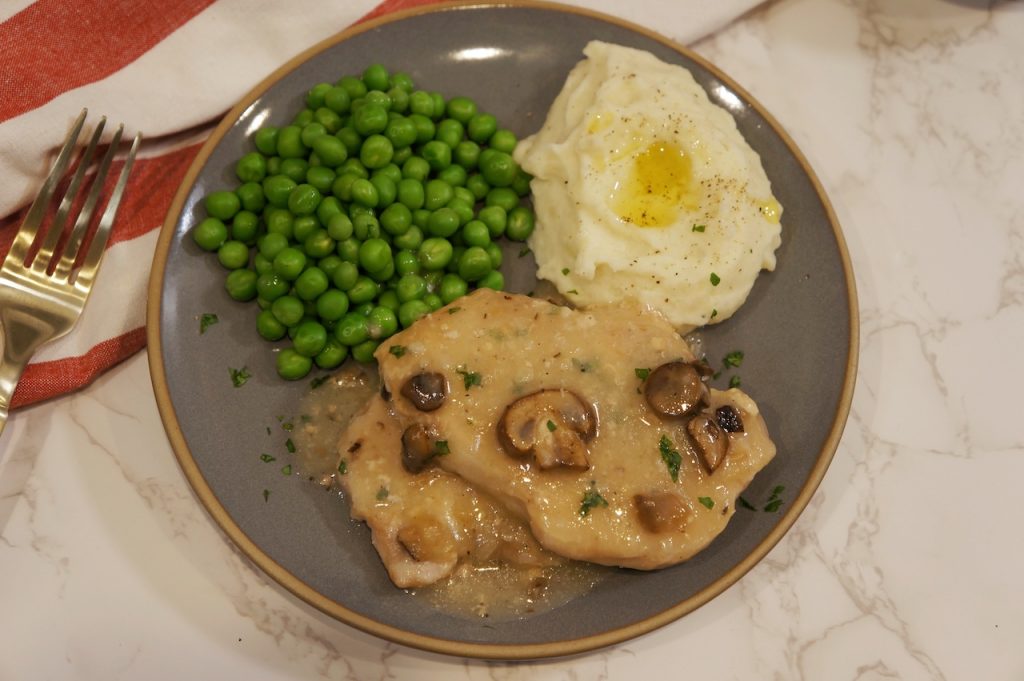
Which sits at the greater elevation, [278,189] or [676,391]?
[278,189]

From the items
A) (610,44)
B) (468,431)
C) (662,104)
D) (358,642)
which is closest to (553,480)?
(468,431)

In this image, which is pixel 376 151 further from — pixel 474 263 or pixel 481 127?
pixel 474 263

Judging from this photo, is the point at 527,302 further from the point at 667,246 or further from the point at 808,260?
the point at 808,260

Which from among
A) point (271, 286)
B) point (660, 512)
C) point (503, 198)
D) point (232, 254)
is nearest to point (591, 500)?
point (660, 512)

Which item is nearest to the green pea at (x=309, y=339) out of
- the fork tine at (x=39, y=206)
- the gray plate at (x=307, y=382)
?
the gray plate at (x=307, y=382)

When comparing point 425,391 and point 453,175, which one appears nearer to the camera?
point 425,391
